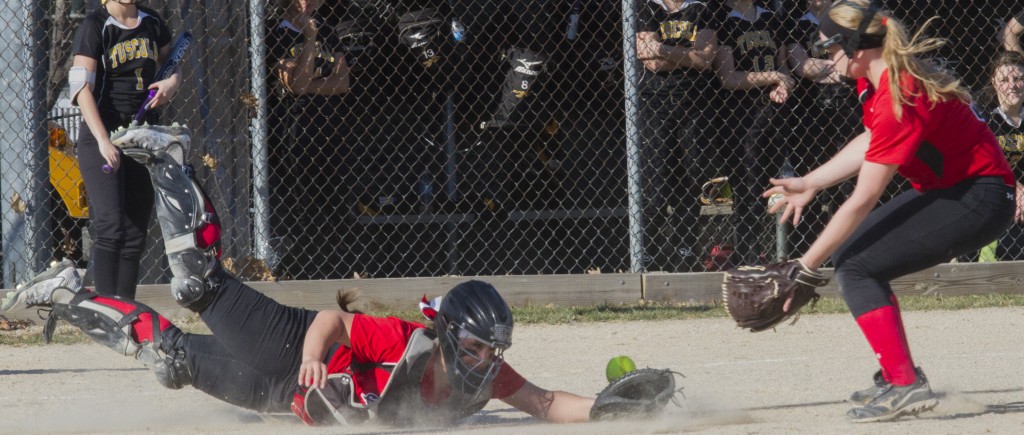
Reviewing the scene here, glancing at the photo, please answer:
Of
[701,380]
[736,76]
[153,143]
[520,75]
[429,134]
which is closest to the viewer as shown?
[153,143]

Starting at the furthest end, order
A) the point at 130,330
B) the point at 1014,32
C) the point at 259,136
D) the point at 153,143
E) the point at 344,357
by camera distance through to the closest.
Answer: the point at 1014,32 < the point at 259,136 < the point at 153,143 < the point at 130,330 < the point at 344,357

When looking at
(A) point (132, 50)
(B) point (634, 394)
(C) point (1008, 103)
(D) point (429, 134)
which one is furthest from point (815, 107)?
(A) point (132, 50)

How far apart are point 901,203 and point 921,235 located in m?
0.18

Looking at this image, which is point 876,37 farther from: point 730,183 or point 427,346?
point 730,183

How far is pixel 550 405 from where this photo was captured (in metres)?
4.24

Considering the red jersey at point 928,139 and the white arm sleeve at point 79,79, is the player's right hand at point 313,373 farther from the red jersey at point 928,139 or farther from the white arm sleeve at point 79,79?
the white arm sleeve at point 79,79

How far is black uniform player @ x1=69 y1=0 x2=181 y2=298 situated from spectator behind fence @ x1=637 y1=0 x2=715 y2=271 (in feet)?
9.81

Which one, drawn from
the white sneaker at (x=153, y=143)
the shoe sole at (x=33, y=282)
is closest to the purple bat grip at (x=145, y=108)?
the white sneaker at (x=153, y=143)

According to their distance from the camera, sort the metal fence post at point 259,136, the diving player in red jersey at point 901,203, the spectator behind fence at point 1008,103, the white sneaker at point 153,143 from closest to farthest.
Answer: the diving player in red jersey at point 901,203
the white sneaker at point 153,143
the metal fence post at point 259,136
the spectator behind fence at point 1008,103

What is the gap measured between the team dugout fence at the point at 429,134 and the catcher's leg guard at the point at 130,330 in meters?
2.49

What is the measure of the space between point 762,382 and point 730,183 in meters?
2.69

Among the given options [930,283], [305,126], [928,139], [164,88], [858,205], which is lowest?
[930,283]

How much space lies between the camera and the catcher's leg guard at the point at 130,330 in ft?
14.5

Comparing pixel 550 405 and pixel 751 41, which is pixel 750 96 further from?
pixel 550 405
